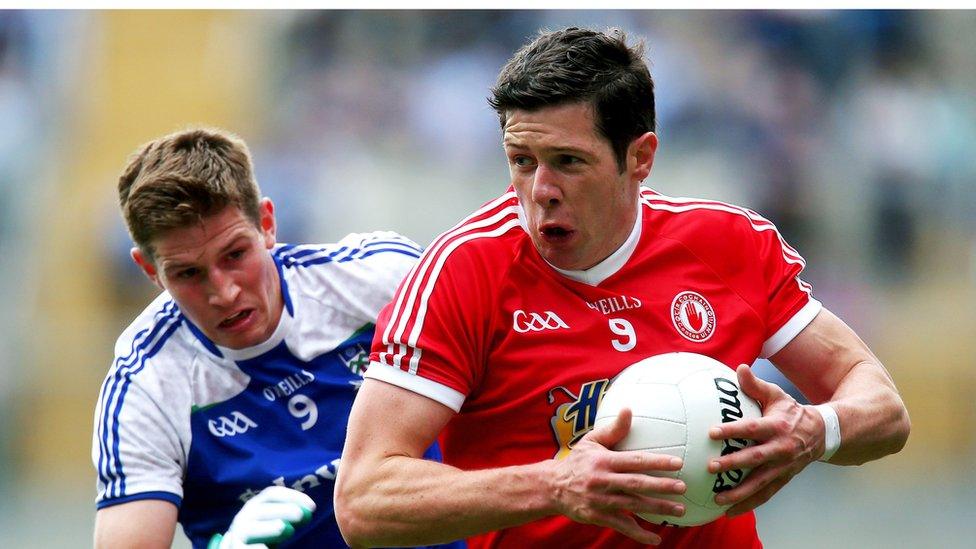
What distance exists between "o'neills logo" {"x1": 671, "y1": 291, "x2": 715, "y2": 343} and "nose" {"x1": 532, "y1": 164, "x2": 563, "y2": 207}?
506 millimetres

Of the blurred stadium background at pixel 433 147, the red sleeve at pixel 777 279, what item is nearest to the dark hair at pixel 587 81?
the red sleeve at pixel 777 279

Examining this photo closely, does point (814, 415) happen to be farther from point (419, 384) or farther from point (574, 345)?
point (419, 384)

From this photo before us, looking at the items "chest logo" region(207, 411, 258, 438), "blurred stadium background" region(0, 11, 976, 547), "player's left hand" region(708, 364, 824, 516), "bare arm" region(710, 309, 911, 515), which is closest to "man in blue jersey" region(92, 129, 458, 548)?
"chest logo" region(207, 411, 258, 438)

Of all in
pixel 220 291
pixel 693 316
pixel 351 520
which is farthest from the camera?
pixel 220 291

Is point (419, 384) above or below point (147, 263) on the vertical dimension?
below

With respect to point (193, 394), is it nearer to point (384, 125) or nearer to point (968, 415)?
point (384, 125)

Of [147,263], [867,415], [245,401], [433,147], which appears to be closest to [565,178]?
[867,415]

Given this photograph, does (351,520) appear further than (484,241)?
No

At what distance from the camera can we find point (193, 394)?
4.21m

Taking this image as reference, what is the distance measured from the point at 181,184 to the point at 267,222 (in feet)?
1.31

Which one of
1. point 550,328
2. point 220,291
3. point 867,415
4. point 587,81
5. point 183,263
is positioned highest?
point 587,81

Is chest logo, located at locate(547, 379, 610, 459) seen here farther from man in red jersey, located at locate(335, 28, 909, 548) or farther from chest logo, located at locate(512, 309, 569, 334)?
chest logo, located at locate(512, 309, 569, 334)

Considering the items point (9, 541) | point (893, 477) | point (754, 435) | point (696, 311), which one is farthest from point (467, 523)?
point (893, 477)

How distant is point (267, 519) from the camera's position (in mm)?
3924
